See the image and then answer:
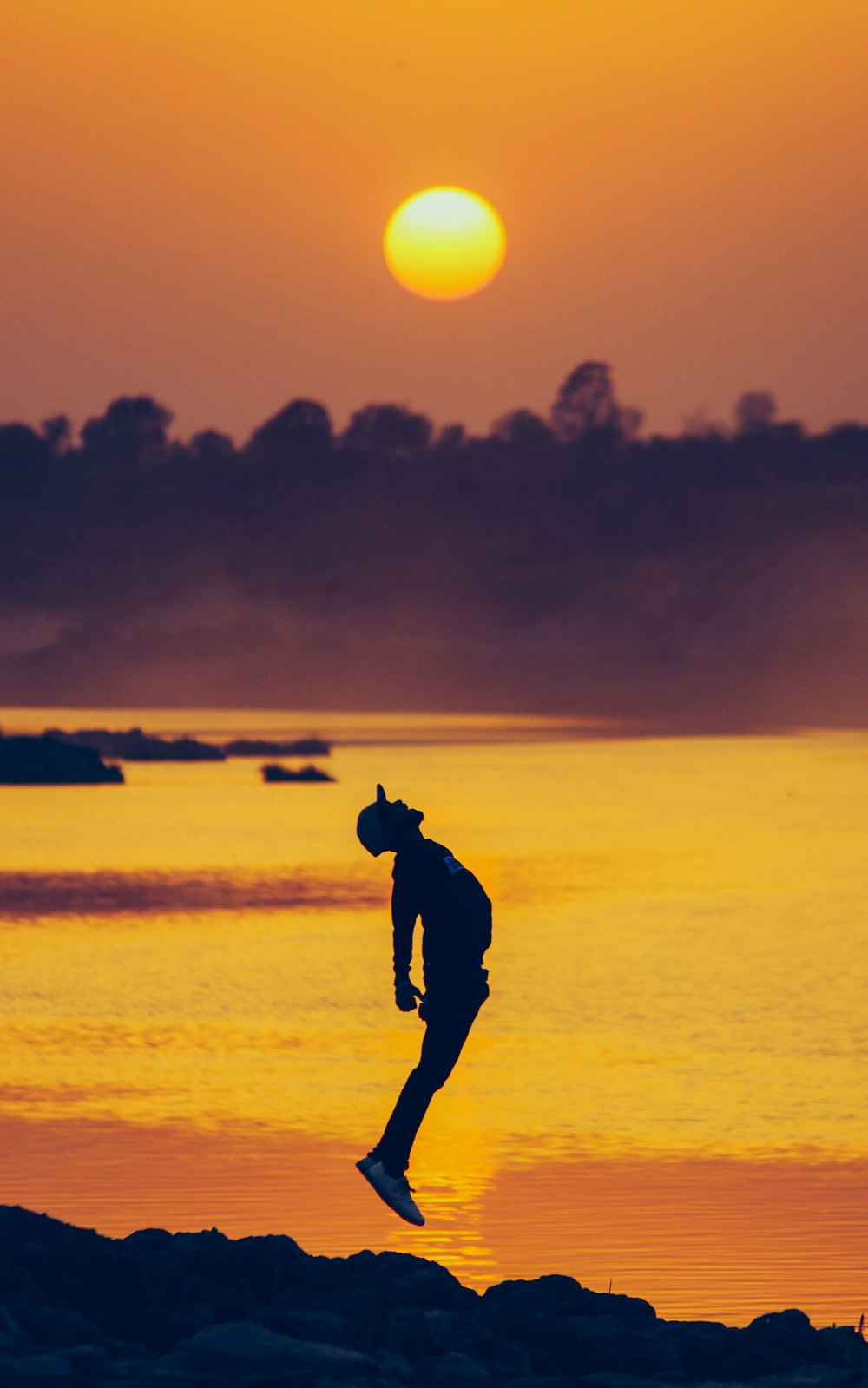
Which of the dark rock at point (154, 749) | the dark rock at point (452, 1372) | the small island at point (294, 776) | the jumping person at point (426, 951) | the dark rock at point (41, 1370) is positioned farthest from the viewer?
the dark rock at point (154, 749)

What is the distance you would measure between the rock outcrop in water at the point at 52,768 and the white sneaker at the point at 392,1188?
6542 centimetres

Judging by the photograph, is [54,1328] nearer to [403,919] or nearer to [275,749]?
[403,919]

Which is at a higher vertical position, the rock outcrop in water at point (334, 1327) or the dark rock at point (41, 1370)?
the rock outcrop in water at point (334, 1327)

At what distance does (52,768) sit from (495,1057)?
2232 inches

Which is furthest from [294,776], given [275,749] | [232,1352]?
[232,1352]

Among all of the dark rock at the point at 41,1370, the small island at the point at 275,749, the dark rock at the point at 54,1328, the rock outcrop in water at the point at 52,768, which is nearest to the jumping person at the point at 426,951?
the dark rock at the point at 54,1328

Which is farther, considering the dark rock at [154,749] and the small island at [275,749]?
the small island at [275,749]

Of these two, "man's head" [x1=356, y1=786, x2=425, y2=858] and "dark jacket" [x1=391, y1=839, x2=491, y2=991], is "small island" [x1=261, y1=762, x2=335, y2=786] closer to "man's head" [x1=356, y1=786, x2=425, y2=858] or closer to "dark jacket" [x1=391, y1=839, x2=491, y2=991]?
"dark jacket" [x1=391, y1=839, x2=491, y2=991]

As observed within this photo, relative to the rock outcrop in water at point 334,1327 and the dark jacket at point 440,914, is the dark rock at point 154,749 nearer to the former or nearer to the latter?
the rock outcrop in water at point 334,1327

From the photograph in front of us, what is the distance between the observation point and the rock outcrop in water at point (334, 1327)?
11.2m

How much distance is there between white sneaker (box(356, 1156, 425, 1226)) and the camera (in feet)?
43.2

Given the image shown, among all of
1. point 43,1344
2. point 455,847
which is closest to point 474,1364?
point 43,1344

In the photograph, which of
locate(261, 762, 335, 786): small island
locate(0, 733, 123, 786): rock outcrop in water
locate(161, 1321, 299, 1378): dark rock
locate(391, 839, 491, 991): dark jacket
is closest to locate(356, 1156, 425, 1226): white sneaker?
locate(391, 839, 491, 991): dark jacket

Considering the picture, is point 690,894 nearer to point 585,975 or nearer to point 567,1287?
point 585,975
